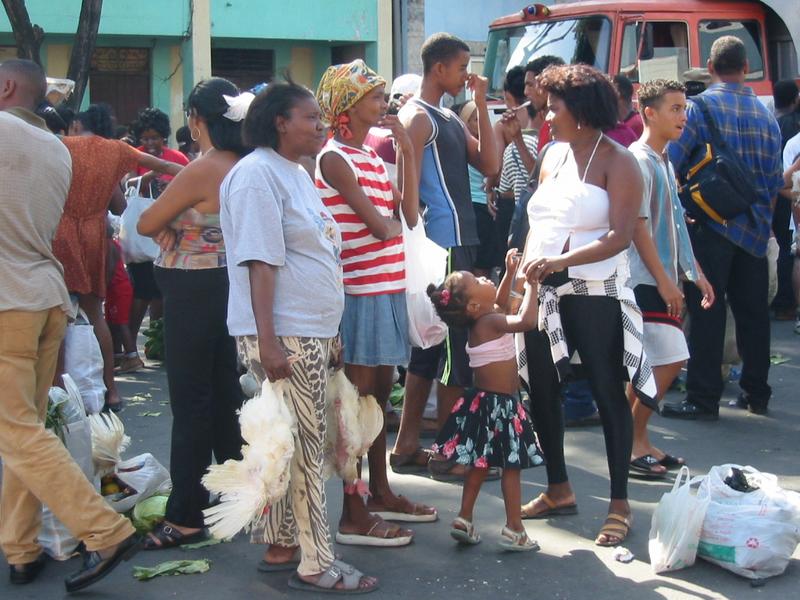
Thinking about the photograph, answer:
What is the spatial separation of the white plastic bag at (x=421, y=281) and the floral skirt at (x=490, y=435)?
0.42 meters

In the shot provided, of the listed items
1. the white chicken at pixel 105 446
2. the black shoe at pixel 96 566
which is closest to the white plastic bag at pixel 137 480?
the white chicken at pixel 105 446

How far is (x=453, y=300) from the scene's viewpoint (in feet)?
16.0

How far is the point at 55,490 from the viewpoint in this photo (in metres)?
4.37

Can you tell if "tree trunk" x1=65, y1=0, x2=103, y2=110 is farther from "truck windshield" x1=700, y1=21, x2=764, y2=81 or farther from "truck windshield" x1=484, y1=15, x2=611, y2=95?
"truck windshield" x1=700, y1=21, x2=764, y2=81

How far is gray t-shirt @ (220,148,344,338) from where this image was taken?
13.8 ft

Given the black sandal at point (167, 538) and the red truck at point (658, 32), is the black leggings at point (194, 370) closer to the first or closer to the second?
the black sandal at point (167, 538)

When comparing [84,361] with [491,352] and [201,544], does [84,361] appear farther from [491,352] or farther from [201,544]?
[491,352]

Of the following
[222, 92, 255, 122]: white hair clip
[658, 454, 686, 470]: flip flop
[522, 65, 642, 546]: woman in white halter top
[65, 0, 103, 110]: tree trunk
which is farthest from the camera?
[65, 0, 103, 110]: tree trunk

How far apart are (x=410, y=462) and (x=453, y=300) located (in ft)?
4.97

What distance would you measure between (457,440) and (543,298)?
2.47 ft

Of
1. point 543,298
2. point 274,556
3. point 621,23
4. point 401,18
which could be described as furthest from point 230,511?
point 401,18

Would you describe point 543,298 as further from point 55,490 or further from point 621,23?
point 621,23

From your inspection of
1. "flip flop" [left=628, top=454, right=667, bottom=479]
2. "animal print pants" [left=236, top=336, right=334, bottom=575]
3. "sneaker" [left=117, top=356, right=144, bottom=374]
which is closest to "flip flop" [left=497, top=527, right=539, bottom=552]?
"animal print pants" [left=236, top=336, right=334, bottom=575]

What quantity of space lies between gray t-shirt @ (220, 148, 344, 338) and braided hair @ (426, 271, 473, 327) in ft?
1.98
